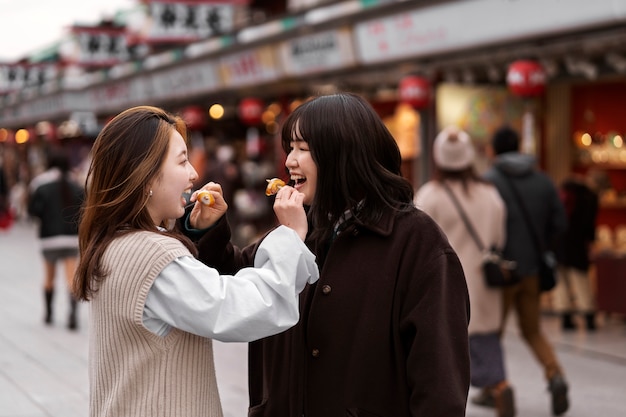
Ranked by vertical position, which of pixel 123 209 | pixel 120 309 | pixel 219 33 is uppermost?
pixel 219 33

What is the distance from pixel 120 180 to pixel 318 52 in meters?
11.0

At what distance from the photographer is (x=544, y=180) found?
669 cm

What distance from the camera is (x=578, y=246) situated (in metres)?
9.86

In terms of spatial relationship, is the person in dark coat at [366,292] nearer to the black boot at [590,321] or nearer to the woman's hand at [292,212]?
the woman's hand at [292,212]

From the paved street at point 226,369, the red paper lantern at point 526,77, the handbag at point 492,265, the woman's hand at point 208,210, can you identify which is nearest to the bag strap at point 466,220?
the handbag at point 492,265

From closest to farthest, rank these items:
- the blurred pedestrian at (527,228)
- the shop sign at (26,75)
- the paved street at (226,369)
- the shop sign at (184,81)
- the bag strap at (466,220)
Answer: the bag strap at (466,220), the blurred pedestrian at (527,228), the paved street at (226,369), the shop sign at (184,81), the shop sign at (26,75)

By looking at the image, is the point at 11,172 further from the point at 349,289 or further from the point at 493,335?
the point at 349,289

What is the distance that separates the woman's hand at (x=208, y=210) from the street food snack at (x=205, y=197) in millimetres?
19

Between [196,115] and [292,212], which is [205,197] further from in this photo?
[196,115]

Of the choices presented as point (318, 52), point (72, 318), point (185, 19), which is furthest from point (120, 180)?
point (185, 19)

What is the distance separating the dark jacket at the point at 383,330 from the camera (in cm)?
250

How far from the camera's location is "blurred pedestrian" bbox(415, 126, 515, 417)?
6.04 metres

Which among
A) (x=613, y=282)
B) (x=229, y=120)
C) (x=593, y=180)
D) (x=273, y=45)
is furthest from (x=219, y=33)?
(x=613, y=282)

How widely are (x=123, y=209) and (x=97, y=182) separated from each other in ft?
0.40
